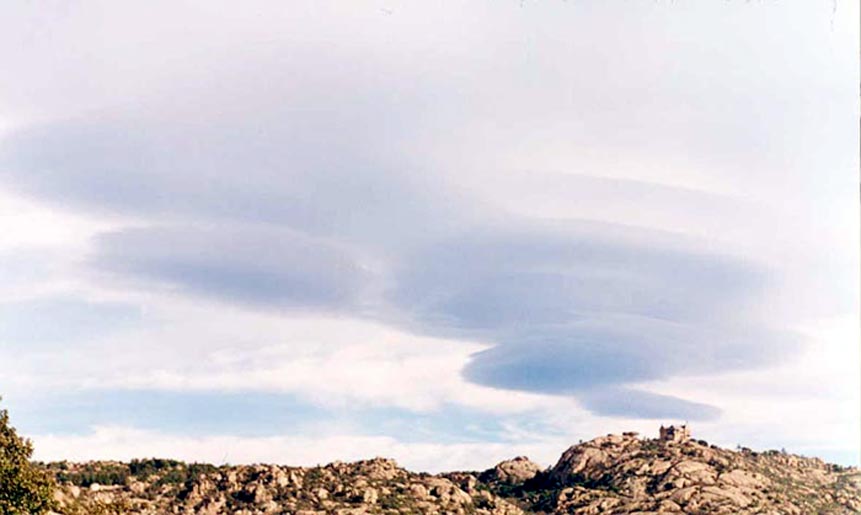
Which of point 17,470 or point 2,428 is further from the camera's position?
point 2,428

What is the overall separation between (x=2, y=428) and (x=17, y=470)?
8.03m

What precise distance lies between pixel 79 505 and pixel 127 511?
539 centimetres

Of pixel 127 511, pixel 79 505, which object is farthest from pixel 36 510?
pixel 127 511

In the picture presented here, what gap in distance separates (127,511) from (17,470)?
1211cm

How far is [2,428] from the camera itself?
7575 centimetres

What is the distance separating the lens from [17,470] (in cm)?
7000

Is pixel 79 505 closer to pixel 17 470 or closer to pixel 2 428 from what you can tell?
pixel 17 470

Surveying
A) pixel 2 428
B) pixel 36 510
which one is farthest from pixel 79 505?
pixel 2 428

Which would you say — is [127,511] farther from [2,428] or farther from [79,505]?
[2,428]

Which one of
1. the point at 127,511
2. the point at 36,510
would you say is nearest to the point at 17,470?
the point at 36,510

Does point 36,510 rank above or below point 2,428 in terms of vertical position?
below

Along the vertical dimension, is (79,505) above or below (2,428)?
below

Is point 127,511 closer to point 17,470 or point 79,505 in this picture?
point 79,505

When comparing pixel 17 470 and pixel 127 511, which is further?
pixel 127 511
